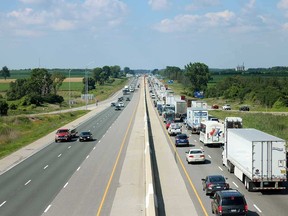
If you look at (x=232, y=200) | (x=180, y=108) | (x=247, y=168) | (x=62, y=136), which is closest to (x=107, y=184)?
(x=247, y=168)

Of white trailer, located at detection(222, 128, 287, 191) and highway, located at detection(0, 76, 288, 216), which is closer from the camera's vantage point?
highway, located at detection(0, 76, 288, 216)

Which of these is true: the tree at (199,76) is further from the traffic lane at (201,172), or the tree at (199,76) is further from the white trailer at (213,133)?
the traffic lane at (201,172)

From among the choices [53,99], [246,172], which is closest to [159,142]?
[246,172]

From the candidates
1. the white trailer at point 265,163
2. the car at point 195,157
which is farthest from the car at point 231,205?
the car at point 195,157

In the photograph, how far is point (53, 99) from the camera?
454 ft

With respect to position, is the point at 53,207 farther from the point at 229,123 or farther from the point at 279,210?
the point at 229,123

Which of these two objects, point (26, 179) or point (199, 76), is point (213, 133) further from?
point (199, 76)

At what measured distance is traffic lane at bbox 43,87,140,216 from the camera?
953 inches

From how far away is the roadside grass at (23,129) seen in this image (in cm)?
5441

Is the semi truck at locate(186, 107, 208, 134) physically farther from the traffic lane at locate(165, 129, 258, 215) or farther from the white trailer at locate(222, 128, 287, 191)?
the white trailer at locate(222, 128, 287, 191)

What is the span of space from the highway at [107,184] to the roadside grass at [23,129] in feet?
21.7

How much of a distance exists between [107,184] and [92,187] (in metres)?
1.06

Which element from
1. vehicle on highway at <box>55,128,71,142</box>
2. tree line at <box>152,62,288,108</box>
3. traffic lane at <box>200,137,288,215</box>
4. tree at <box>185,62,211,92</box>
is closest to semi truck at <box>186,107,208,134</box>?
vehicle on highway at <box>55,128,71,142</box>

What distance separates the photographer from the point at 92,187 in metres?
29.4
